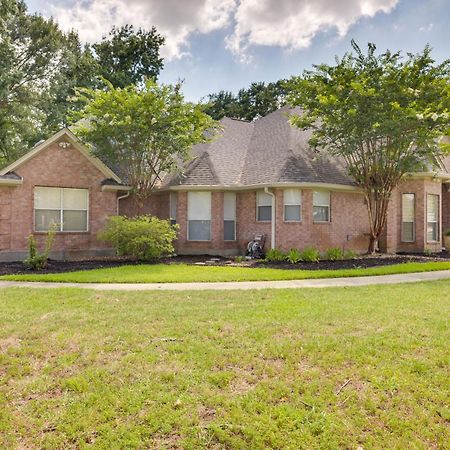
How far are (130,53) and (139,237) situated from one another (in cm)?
2237

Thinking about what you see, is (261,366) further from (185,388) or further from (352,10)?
(352,10)

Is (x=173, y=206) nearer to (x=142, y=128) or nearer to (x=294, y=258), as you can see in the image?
(x=142, y=128)

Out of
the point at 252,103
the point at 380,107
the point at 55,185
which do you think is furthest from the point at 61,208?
the point at 252,103

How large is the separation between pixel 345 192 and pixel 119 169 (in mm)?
10211

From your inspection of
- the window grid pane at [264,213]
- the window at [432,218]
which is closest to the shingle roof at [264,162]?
the window grid pane at [264,213]

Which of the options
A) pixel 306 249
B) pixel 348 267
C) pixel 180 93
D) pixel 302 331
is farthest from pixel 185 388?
pixel 180 93

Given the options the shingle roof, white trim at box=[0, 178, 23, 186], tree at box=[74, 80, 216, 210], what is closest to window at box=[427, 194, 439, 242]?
the shingle roof

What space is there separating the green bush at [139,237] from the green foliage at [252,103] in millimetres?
24448

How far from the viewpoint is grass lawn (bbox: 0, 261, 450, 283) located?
10.4 m

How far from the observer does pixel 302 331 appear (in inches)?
225

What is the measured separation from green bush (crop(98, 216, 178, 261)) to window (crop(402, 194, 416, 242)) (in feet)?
38.1

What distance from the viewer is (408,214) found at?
62.3 ft

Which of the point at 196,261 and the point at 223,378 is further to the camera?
the point at 196,261

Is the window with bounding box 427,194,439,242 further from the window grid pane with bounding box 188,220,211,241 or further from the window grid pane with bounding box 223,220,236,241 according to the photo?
the window grid pane with bounding box 188,220,211,241
